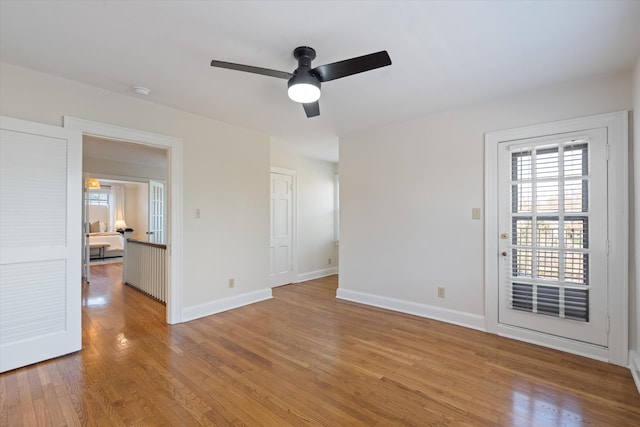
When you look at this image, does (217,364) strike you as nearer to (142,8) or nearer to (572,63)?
(142,8)

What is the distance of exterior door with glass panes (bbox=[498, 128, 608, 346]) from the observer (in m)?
2.65

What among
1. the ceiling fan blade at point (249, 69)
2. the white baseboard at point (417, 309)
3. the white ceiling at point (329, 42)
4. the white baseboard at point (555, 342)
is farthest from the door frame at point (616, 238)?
the ceiling fan blade at point (249, 69)

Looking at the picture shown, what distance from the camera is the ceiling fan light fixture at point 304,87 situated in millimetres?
2078

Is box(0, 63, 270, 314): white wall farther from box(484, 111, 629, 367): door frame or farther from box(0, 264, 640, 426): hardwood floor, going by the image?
box(484, 111, 629, 367): door frame

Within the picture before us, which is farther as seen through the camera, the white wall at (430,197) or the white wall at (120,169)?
the white wall at (120,169)

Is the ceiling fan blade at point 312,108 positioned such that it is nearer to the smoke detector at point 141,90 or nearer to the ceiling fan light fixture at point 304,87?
the ceiling fan light fixture at point 304,87

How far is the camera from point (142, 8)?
Answer: 5.90ft

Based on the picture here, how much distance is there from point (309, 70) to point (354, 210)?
2.58m

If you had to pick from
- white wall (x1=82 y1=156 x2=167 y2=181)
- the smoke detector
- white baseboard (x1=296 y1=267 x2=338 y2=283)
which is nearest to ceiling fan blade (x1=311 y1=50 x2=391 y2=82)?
the smoke detector

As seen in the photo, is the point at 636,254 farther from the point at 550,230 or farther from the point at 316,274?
the point at 316,274

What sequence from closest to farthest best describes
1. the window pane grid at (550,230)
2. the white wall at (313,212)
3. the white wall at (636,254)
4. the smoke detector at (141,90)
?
Answer: 1. the white wall at (636,254)
2. the window pane grid at (550,230)
3. the smoke detector at (141,90)
4. the white wall at (313,212)

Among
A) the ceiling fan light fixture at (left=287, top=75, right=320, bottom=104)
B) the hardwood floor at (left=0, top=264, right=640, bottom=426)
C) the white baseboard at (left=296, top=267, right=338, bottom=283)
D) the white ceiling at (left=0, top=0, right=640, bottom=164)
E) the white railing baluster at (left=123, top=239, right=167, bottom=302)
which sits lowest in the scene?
the hardwood floor at (left=0, top=264, right=640, bottom=426)

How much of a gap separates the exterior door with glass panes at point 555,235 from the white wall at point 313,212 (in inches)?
138

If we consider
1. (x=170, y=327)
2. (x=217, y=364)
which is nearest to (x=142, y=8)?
(x=217, y=364)
